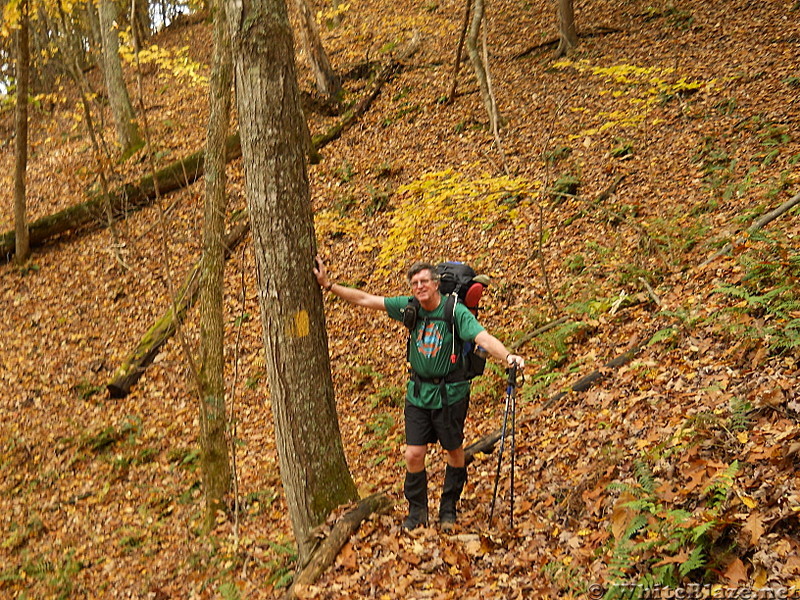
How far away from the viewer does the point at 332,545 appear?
495 centimetres

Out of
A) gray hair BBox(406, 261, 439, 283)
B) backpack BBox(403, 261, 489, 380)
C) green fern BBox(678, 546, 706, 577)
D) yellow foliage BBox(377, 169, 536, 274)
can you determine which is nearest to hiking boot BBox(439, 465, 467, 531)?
backpack BBox(403, 261, 489, 380)

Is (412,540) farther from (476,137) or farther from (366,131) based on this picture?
(366,131)

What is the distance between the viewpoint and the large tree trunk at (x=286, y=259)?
14.8 ft

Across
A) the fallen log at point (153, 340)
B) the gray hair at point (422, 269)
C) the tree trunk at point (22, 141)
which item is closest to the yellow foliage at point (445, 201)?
the fallen log at point (153, 340)

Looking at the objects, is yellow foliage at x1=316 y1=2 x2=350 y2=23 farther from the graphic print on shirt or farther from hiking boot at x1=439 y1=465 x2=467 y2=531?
hiking boot at x1=439 y1=465 x2=467 y2=531

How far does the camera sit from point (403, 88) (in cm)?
1766

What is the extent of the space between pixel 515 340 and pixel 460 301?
376cm

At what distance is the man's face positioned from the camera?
495 cm

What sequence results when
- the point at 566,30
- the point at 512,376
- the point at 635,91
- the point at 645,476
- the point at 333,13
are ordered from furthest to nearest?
1. the point at 333,13
2. the point at 566,30
3. the point at 635,91
4. the point at 512,376
5. the point at 645,476

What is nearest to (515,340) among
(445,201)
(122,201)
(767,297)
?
(445,201)

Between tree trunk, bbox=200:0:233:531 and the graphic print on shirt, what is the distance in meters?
3.42

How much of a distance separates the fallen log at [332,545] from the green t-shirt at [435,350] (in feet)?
3.45

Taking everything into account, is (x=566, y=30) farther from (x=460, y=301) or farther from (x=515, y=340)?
(x=460, y=301)

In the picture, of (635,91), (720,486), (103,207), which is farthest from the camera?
(103,207)
